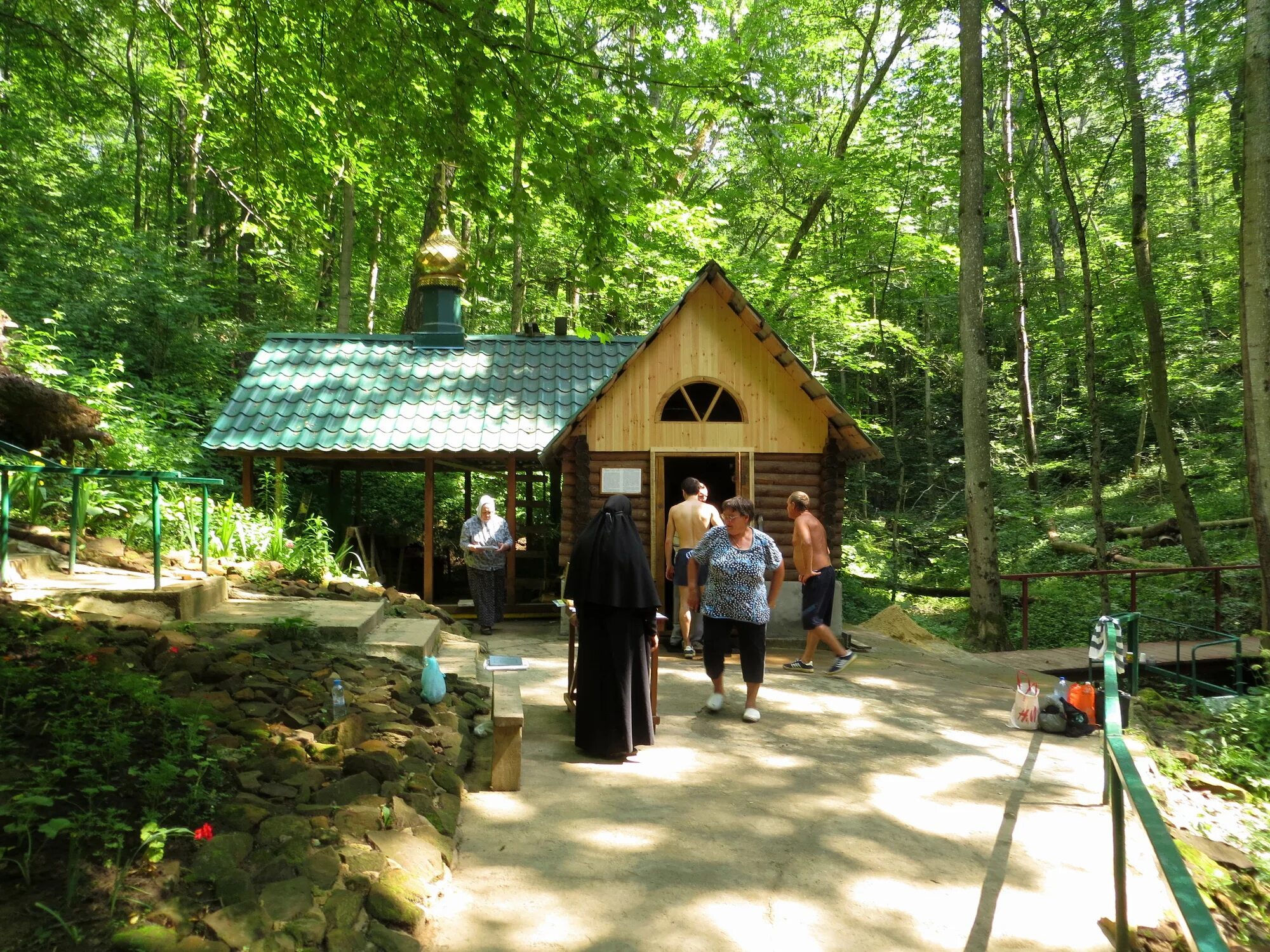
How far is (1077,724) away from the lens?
23.4 ft

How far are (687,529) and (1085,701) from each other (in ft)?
14.0

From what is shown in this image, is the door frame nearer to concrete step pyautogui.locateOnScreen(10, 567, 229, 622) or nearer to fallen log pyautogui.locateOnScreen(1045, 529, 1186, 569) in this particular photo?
concrete step pyautogui.locateOnScreen(10, 567, 229, 622)

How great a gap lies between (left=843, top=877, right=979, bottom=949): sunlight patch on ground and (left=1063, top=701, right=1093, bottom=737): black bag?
3.42 meters

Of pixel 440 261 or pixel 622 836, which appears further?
pixel 440 261

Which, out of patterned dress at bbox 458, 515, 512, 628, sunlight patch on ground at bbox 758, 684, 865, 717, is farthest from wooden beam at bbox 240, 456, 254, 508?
sunlight patch on ground at bbox 758, 684, 865, 717

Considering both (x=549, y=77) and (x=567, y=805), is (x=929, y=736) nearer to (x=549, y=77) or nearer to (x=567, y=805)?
(x=567, y=805)

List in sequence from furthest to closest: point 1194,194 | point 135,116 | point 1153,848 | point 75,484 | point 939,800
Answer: point 1194,194
point 135,116
point 75,484
point 939,800
point 1153,848

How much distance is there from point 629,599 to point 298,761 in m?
2.20

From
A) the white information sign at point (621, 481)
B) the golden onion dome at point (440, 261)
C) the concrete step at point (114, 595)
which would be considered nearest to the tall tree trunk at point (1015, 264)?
the white information sign at point (621, 481)

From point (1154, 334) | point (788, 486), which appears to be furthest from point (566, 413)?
point (1154, 334)

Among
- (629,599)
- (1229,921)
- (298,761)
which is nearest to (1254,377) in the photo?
(1229,921)

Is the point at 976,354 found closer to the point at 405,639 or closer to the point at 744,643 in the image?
the point at 744,643

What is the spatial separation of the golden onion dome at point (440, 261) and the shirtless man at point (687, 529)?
23.2 ft

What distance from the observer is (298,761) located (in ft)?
15.0
